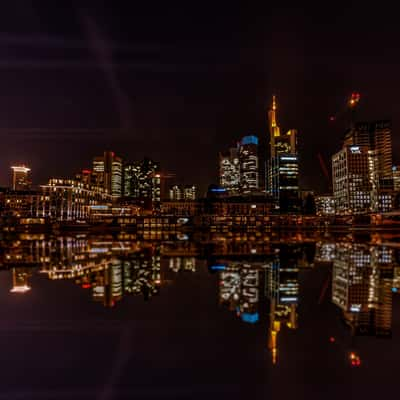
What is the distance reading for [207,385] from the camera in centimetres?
368

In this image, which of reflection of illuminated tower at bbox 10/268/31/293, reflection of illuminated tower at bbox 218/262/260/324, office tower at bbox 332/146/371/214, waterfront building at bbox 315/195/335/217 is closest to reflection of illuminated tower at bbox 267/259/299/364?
reflection of illuminated tower at bbox 218/262/260/324

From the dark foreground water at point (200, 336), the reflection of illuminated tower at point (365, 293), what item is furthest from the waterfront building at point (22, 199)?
the reflection of illuminated tower at point (365, 293)

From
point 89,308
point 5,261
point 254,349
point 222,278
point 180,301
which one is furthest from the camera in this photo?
point 5,261

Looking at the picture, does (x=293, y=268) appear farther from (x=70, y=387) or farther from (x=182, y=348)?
(x=70, y=387)

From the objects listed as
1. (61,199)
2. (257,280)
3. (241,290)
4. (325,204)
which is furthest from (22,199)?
(241,290)

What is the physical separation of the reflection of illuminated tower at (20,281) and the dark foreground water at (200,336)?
0.08 meters

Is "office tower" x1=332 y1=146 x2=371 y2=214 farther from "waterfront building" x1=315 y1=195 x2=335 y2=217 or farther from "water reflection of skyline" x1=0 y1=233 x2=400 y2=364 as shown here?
"water reflection of skyline" x1=0 y1=233 x2=400 y2=364

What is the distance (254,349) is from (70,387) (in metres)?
2.26

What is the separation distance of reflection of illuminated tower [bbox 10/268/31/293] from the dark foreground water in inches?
3.1

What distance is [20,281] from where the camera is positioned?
8.98m

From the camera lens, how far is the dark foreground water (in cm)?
374

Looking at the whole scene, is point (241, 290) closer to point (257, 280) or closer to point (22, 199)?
point (257, 280)

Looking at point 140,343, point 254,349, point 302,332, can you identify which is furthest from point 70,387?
point 302,332

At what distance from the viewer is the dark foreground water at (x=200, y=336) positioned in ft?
12.3
